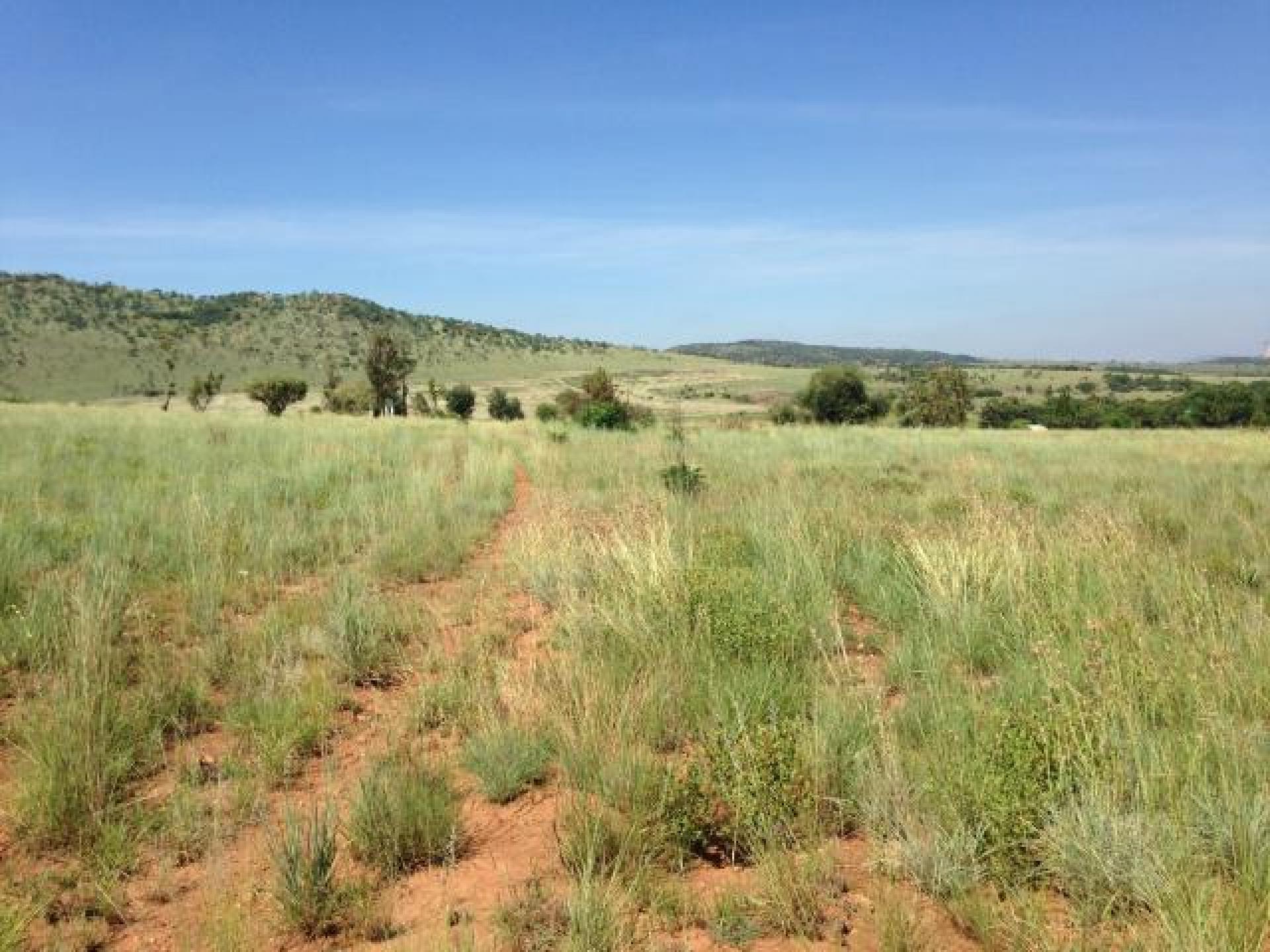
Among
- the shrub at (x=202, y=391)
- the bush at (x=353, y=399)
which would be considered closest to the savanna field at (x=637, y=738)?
the bush at (x=353, y=399)

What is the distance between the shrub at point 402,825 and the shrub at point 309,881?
15 cm

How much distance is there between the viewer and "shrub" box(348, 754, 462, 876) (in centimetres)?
300

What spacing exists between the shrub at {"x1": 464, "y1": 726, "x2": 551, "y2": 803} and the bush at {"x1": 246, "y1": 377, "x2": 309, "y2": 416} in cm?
5278

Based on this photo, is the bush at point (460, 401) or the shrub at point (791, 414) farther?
the bush at point (460, 401)

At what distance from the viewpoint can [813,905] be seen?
2613 mm

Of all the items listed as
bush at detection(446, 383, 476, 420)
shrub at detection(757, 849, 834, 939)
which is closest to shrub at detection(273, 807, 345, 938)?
shrub at detection(757, 849, 834, 939)

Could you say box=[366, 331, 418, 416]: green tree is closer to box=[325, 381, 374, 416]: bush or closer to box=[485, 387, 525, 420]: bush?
box=[325, 381, 374, 416]: bush

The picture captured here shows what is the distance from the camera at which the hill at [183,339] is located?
7435 cm

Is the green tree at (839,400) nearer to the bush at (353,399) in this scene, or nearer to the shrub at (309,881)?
the bush at (353,399)

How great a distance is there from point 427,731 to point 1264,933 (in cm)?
336

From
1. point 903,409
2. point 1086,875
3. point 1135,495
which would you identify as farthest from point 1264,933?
point 903,409

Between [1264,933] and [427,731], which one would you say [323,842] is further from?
[1264,933]

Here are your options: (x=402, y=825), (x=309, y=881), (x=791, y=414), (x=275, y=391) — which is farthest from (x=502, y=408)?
(x=309, y=881)

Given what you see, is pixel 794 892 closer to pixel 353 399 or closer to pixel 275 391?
pixel 275 391
